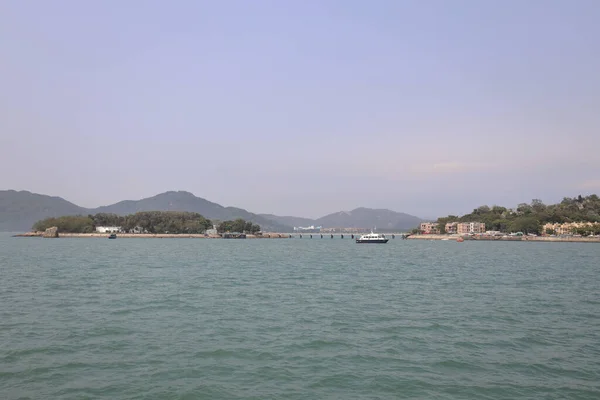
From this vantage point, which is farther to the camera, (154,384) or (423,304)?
(423,304)

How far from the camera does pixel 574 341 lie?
1825 cm

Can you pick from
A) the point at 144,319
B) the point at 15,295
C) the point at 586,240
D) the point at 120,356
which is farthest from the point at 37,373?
the point at 586,240

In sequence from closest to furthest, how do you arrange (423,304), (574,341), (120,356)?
1. (120,356)
2. (574,341)
3. (423,304)

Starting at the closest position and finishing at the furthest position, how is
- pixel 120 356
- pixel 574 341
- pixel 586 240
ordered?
pixel 120 356 < pixel 574 341 < pixel 586 240

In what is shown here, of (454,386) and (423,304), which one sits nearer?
(454,386)

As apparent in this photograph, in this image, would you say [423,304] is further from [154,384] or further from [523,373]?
[154,384]

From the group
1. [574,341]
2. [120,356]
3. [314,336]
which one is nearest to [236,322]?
[314,336]

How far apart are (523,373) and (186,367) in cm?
990

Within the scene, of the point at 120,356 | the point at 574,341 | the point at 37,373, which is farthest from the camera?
the point at 574,341

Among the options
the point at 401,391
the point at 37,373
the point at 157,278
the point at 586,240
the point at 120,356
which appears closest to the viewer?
the point at 401,391

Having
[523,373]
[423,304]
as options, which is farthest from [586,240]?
[523,373]

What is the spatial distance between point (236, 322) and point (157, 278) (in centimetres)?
2013

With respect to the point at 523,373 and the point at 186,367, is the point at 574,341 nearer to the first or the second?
the point at 523,373

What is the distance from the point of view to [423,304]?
26.5m
